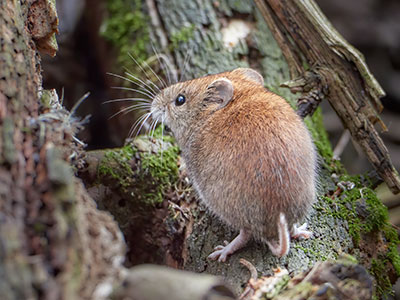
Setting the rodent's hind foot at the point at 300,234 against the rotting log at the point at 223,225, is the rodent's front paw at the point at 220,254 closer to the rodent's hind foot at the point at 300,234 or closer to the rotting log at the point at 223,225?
the rotting log at the point at 223,225

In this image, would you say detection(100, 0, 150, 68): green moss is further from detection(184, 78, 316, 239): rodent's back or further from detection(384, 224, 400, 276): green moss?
detection(384, 224, 400, 276): green moss

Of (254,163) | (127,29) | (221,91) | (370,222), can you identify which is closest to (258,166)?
(254,163)

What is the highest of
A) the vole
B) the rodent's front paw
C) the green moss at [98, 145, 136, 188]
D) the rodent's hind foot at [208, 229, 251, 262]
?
the vole

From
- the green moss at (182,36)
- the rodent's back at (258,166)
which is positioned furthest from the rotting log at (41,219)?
the green moss at (182,36)

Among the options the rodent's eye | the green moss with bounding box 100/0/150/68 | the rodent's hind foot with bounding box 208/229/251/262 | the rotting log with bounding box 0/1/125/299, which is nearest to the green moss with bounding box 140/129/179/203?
the rodent's eye

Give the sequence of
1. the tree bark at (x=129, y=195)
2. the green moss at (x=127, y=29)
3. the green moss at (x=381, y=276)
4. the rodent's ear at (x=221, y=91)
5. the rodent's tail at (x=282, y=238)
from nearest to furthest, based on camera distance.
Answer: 1. the tree bark at (x=129, y=195)
2. the rodent's tail at (x=282, y=238)
3. the green moss at (x=381, y=276)
4. the rodent's ear at (x=221, y=91)
5. the green moss at (x=127, y=29)

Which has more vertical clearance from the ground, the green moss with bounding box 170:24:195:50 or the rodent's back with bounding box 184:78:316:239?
the green moss with bounding box 170:24:195:50

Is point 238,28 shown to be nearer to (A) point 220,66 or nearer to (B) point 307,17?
(A) point 220,66
